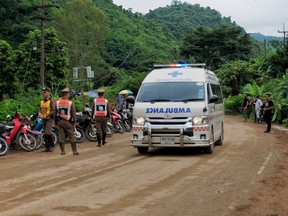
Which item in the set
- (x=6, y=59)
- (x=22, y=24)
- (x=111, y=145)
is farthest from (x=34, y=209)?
(x=22, y=24)

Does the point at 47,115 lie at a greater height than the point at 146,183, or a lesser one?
greater

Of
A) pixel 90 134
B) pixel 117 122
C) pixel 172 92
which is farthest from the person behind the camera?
pixel 117 122

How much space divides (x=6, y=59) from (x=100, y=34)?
23.4m

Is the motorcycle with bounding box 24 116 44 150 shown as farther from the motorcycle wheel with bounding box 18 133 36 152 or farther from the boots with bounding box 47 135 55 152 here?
the boots with bounding box 47 135 55 152

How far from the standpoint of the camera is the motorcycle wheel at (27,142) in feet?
48.0

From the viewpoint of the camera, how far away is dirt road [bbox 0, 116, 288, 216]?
22.5 feet

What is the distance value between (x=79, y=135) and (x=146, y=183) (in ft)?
29.7

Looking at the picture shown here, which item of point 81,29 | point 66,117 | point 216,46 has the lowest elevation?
point 66,117

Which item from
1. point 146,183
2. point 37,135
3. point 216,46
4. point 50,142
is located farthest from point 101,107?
point 216,46

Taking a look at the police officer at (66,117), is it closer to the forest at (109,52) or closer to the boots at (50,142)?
the boots at (50,142)

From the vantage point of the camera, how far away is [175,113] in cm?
Result: 1257

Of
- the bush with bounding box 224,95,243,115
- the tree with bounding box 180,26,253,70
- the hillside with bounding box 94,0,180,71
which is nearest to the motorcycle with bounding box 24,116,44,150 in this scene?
the bush with bounding box 224,95,243,115

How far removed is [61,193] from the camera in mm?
7902

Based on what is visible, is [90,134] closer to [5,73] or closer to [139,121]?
[139,121]
